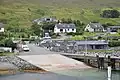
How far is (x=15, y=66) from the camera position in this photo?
1581 inches

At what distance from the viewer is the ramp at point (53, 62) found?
39.9m

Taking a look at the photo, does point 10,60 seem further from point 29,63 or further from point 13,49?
point 13,49

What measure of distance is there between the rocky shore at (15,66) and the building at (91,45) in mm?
13291

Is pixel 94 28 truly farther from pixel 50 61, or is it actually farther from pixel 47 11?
pixel 50 61

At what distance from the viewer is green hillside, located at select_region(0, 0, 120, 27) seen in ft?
291

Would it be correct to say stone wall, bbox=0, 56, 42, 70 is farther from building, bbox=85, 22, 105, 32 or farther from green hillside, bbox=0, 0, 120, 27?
green hillside, bbox=0, 0, 120, 27

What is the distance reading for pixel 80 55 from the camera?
45375 mm

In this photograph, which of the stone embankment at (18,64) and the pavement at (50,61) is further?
the pavement at (50,61)

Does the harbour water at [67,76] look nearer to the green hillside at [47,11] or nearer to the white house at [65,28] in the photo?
the white house at [65,28]

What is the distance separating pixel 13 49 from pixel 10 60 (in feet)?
29.1

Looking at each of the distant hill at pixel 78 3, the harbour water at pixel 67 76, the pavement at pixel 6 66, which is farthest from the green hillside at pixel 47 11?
the harbour water at pixel 67 76

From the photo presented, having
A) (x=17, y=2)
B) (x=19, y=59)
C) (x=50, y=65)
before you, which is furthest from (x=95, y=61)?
(x=17, y=2)

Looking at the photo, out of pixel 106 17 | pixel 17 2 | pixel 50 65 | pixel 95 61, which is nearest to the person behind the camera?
pixel 50 65

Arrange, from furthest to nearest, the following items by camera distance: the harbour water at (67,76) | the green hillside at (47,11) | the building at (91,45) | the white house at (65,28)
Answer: the green hillside at (47,11) → the white house at (65,28) → the building at (91,45) → the harbour water at (67,76)
